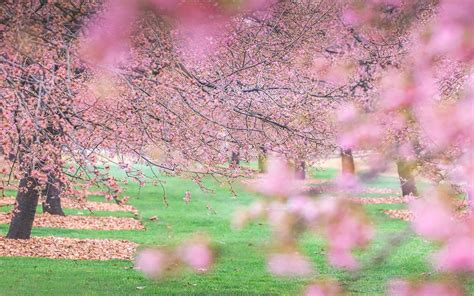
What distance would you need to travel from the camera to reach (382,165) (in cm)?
260

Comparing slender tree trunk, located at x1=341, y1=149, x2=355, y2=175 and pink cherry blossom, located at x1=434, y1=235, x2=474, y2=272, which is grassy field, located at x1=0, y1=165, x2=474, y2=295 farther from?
pink cherry blossom, located at x1=434, y1=235, x2=474, y2=272

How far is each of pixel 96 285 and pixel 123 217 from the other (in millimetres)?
11156

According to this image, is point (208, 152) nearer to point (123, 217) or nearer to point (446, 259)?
point (446, 259)

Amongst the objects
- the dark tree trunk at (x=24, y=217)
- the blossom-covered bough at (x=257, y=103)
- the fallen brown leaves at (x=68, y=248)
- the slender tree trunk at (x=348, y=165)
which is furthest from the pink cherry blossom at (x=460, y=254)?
the dark tree trunk at (x=24, y=217)

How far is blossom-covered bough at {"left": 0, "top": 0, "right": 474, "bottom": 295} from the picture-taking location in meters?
3.04

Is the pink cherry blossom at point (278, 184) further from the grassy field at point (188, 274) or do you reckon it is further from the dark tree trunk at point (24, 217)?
the dark tree trunk at point (24, 217)

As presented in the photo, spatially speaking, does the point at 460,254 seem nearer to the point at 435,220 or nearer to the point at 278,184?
the point at 435,220

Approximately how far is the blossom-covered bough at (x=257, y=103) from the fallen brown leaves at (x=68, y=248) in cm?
55

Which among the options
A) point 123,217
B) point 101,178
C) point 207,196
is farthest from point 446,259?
point 207,196

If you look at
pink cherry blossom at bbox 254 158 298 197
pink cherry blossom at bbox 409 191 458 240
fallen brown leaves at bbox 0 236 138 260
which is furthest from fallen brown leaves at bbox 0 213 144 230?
pink cherry blossom at bbox 409 191 458 240

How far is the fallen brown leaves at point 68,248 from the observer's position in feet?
49.5

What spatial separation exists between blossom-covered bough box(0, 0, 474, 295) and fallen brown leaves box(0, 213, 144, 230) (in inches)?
141

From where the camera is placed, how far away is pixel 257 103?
11805 millimetres

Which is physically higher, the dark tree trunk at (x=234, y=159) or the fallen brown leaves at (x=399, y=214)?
the fallen brown leaves at (x=399, y=214)
